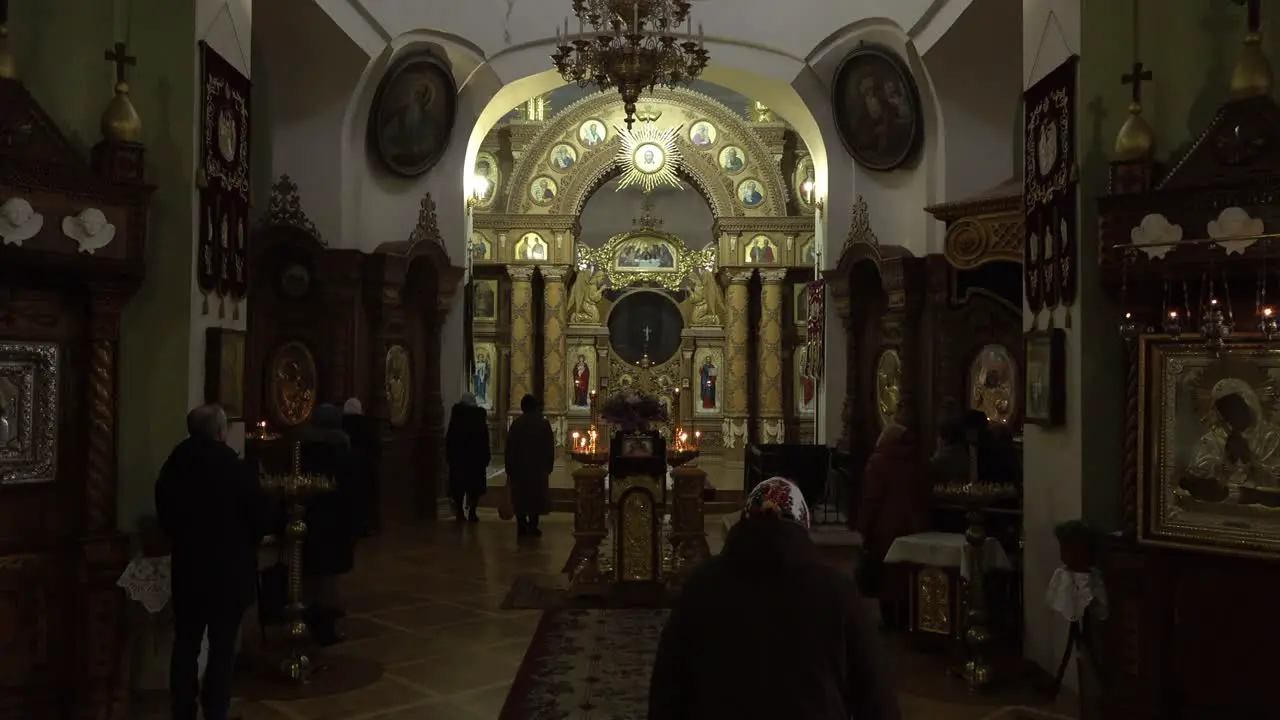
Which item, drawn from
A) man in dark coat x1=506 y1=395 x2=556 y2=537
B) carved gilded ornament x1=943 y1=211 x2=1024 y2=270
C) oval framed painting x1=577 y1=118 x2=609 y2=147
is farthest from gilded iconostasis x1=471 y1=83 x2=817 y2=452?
carved gilded ornament x1=943 y1=211 x2=1024 y2=270

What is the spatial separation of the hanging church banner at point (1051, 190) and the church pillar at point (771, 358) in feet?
51.5

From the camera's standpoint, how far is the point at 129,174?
18.2ft

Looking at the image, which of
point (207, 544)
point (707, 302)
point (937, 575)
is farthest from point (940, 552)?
point (707, 302)

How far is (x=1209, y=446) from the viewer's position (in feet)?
16.6

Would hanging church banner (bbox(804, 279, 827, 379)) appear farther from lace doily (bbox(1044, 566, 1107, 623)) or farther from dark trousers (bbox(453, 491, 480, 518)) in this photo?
lace doily (bbox(1044, 566, 1107, 623))

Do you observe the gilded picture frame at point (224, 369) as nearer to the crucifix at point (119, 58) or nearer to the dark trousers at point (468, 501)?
the crucifix at point (119, 58)

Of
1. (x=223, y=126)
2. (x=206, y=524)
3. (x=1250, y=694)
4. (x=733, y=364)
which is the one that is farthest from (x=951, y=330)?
(x=733, y=364)

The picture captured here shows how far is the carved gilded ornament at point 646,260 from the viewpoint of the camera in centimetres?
2419

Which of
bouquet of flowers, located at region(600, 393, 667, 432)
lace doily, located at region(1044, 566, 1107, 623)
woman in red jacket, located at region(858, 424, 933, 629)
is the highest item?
bouquet of flowers, located at region(600, 393, 667, 432)

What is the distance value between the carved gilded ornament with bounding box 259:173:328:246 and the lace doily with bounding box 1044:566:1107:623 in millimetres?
8058

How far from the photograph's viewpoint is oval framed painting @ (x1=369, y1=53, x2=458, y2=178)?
11.4 m

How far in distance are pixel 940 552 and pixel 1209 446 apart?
1.89 metres

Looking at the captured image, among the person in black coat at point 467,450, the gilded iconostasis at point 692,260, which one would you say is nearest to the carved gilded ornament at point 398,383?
the person in black coat at point 467,450

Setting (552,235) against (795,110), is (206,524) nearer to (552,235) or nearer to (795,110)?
(795,110)
